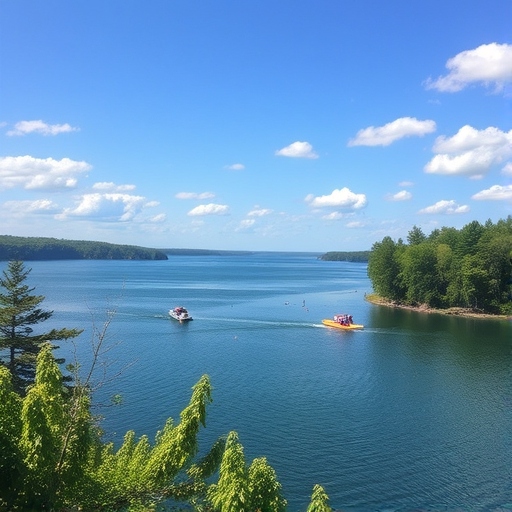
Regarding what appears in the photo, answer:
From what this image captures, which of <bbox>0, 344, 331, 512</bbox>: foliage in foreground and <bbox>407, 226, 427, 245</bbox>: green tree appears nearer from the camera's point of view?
<bbox>0, 344, 331, 512</bbox>: foliage in foreground

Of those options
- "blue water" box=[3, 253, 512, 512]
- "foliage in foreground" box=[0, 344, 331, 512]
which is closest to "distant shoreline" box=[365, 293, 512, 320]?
"blue water" box=[3, 253, 512, 512]

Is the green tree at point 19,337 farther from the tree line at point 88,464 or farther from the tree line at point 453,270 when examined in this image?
the tree line at point 453,270

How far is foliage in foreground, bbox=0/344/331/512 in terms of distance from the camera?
10594mm

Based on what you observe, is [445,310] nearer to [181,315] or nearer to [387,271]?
[387,271]

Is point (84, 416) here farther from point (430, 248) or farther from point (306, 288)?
point (306, 288)

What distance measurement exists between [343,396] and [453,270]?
50196 mm

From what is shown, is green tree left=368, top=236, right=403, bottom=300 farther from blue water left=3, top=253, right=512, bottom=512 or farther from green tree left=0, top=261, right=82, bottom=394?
green tree left=0, top=261, right=82, bottom=394

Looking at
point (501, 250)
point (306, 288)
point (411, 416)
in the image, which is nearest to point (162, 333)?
point (411, 416)

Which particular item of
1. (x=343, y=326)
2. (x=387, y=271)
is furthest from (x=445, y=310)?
(x=343, y=326)

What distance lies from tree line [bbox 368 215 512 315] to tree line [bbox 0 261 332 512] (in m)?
61.4

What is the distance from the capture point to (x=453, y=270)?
7781 cm

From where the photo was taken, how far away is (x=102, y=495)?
1232cm

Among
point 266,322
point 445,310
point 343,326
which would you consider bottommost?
point 266,322

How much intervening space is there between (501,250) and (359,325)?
2693cm
